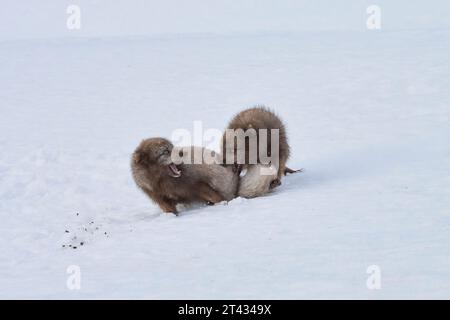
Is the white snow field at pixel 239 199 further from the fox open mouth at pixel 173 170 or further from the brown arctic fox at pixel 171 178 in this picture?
the fox open mouth at pixel 173 170

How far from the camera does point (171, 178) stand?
9695 mm

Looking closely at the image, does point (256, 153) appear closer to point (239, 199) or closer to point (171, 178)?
point (239, 199)

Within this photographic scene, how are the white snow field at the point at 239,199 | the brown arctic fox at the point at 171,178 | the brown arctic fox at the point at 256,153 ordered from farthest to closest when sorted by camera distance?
the brown arctic fox at the point at 256,153 → the brown arctic fox at the point at 171,178 → the white snow field at the point at 239,199

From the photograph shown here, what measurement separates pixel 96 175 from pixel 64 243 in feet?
11.9

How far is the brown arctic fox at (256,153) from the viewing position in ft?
33.3

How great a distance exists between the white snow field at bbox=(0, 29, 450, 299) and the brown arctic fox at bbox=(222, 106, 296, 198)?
0.31m

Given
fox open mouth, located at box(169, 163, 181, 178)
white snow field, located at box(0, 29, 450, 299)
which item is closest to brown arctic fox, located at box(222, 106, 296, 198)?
white snow field, located at box(0, 29, 450, 299)

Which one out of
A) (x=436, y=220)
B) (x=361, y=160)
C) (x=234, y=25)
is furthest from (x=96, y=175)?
(x=234, y=25)

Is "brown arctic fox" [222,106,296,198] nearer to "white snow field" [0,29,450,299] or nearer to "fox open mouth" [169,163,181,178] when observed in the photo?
"white snow field" [0,29,450,299]

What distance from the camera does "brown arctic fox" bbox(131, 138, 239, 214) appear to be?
9.63 m

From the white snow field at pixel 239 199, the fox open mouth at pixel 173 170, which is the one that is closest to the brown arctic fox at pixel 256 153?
the white snow field at pixel 239 199

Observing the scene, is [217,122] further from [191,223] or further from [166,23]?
[166,23]

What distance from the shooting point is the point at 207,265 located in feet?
22.5

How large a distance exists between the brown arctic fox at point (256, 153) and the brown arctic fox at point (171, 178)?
344mm
